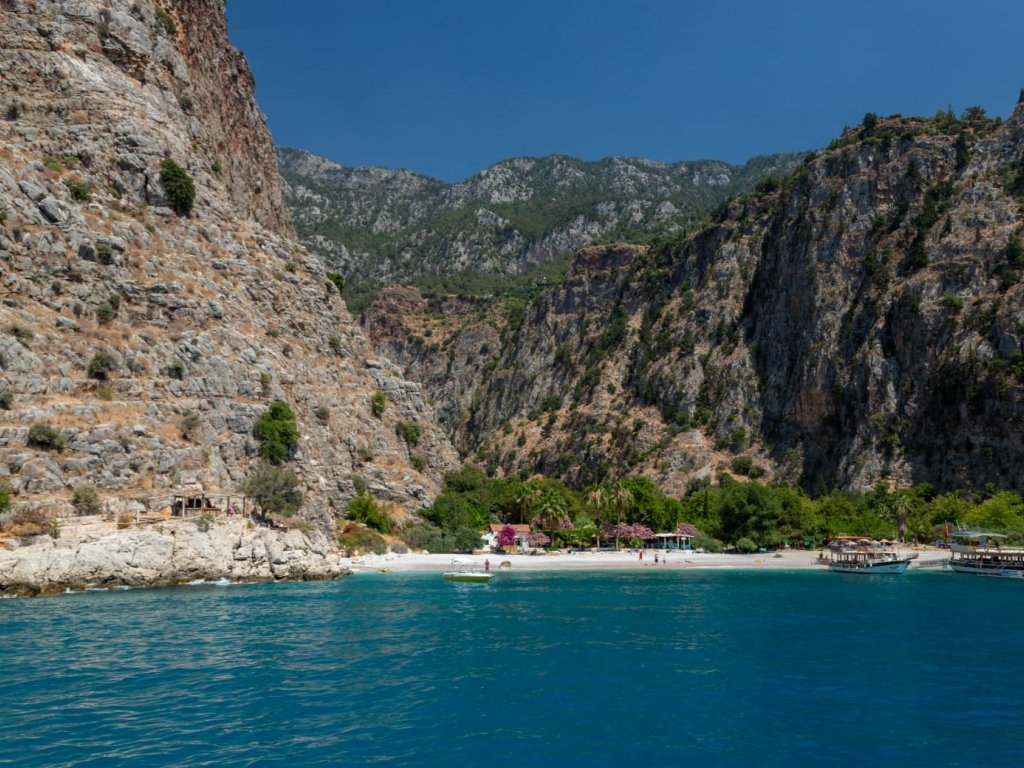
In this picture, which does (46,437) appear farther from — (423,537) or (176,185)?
(423,537)

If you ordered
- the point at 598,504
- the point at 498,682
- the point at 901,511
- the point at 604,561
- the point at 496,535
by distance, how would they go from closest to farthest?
1. the point at 498,682
2. the point at 604,561
3. the point at 496,535
4. the point at 901,511
5. the point at 598,504

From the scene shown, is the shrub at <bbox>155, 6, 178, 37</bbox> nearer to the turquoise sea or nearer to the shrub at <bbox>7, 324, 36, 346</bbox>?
the shrub at <bbox>7, 324, 36, 346</bbox>

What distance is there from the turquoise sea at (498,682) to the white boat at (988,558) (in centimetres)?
2547

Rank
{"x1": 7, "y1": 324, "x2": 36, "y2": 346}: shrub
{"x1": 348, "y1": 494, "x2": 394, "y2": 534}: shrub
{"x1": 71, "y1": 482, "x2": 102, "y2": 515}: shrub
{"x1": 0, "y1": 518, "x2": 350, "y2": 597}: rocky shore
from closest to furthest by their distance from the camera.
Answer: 1. {"x1": 0, "y1": 518, "x2": 350, "y2": 597}: rocky shore
2. {"x1": 71, "y1": 482, "x2": 102, "y2": 515}: shrub
3. {"x1": 7, "y1": 324, "x2": 36, "y2": 346}: shrub
4. {"x1": 348, "y1": 494, "x2": 394, "y2": 534}: shrub

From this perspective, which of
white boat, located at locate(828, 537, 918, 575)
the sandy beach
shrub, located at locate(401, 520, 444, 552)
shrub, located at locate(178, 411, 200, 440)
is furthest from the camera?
shrub, located at locate(401, 520, 444, 552)

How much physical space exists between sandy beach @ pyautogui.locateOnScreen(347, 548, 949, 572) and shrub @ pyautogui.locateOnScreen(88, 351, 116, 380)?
24.4 metres

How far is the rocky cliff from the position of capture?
103 m

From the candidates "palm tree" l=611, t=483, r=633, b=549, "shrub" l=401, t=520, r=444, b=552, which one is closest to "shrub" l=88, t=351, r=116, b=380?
"shrub" l=401, t=520, r=444, b=552

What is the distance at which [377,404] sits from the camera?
8412 cm

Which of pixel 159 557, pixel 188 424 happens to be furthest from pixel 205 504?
pixel 188 424

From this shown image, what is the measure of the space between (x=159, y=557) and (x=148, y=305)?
24496 millimetres

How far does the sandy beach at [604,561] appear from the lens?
67250 mm

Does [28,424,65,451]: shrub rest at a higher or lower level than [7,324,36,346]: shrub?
lower

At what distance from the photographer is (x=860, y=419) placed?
114 meters
